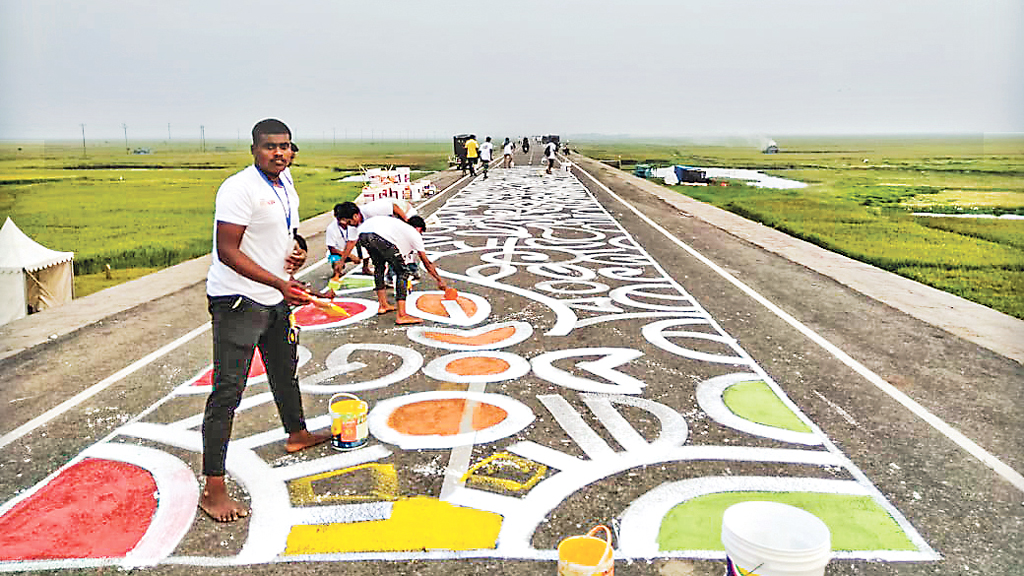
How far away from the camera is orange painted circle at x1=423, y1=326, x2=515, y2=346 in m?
8.24

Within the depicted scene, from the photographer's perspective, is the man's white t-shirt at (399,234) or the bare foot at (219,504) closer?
the bare foot at (219,504)

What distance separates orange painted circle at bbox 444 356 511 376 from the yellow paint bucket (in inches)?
142

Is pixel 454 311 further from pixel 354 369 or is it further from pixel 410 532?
pixel 410 532

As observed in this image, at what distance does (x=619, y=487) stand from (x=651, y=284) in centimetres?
697

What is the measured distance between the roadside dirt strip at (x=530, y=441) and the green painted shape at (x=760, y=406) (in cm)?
3

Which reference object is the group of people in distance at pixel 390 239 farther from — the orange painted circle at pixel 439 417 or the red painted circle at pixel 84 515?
the red painted circle at pixel 84 515

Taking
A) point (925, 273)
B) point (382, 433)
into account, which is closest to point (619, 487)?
point (382, 433)

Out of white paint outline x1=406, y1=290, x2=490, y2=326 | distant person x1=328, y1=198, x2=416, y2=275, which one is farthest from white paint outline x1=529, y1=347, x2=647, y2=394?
distant person x1=328, y1=198, x2=416, y2=275

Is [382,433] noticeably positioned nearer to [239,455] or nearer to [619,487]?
[239,455]

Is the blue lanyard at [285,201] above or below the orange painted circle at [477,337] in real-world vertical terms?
above

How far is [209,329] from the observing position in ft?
29.7

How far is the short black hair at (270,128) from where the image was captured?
176 inches

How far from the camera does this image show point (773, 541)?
11.3ft

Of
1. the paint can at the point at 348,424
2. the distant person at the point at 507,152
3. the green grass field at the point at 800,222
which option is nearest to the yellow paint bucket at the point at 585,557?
the paint can at the point at 348,424
